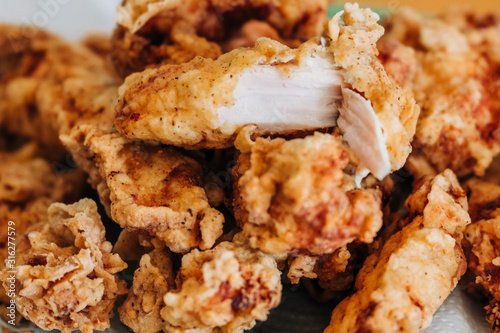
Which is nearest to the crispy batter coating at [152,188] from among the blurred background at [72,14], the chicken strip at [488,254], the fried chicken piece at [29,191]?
the fried chicken piece at [29,191]

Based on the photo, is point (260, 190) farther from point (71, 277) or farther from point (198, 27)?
point (198, 27)

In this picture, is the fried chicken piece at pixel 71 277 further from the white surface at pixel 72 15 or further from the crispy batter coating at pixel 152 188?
the white surface at pixel 72 15

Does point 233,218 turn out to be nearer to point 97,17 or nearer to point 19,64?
point 19,64

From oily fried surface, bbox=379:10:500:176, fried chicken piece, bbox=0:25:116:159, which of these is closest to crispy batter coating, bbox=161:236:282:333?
oily fried surface, bbox=379:10:500:176

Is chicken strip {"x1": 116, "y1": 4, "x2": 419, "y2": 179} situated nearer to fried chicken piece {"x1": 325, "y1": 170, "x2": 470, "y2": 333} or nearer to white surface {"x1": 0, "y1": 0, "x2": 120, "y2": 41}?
fried chicken piece {"x1": 325, "y1": 170, "x2": 470, "y2": 333}

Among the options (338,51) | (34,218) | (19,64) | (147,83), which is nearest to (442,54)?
(338,51)

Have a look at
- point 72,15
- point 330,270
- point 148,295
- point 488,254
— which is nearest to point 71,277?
point 148,295
